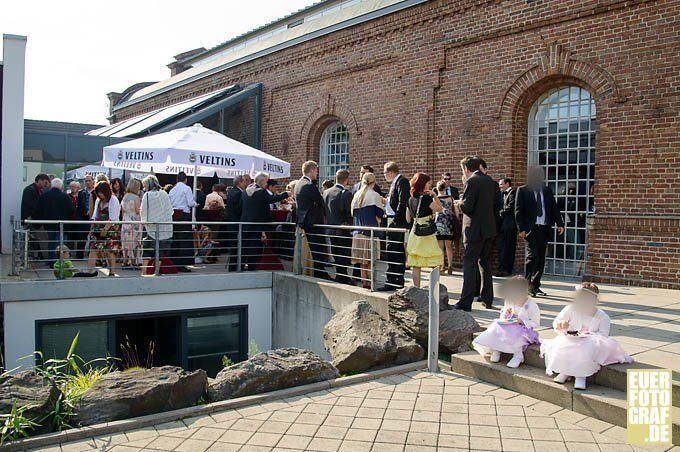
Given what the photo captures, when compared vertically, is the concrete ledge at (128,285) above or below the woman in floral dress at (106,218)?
below

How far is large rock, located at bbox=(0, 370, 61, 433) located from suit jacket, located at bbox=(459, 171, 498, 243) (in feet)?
16.3

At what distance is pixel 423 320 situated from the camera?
6820 millimetres

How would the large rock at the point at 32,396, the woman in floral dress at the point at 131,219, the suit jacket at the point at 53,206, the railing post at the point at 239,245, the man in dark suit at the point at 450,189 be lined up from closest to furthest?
1. the large rock at the point at 32,396
2. the woman in floral dress at the point at 131,219
3. the suit jacket at the point at 53,206
4. the railing post at the point at 239,245
5. the man in dark suit at the point at 450,189

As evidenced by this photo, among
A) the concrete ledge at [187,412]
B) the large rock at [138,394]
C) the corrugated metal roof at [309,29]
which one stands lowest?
the concrete ledge at [187,412]

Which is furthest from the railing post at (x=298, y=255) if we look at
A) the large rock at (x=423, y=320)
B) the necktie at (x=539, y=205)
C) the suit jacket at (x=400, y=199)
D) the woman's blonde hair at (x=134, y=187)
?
the necktie at (x=539, y=205)

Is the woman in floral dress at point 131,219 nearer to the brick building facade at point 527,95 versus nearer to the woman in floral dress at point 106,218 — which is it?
the woman in floral dress at point 106,218

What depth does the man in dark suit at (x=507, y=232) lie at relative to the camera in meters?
10.3

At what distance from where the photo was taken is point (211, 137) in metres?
11.5

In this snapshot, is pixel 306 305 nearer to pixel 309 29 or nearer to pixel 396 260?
pixel 396 260

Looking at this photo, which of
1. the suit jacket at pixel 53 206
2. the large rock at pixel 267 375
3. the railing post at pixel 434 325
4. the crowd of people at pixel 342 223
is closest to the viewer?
the large rock at pixel 267 375

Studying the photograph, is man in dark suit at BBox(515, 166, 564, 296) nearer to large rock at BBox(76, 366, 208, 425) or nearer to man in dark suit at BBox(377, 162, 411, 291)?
man in dark suit at BBox(377, 162, 411, 291)

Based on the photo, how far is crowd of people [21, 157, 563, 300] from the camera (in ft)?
25.9

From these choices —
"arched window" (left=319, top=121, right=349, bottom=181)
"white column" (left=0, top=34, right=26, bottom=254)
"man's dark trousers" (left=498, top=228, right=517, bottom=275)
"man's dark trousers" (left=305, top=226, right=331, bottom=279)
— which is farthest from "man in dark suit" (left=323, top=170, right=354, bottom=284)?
"arched window" (left=319, top=121, right=349, bottom=181)
